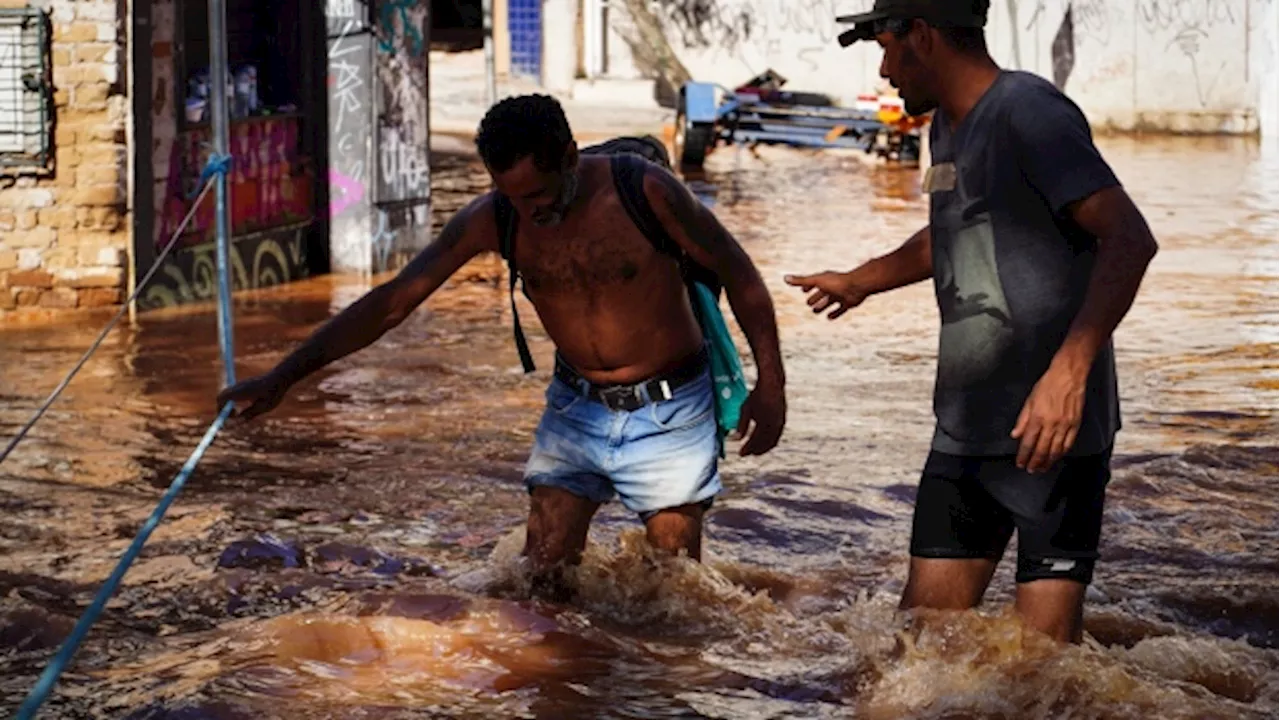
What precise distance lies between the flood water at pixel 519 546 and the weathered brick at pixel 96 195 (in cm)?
68

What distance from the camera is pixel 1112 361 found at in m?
4.81

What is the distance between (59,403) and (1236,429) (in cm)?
540

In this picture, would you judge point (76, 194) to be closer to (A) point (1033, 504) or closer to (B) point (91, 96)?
(B) point (91, 96)

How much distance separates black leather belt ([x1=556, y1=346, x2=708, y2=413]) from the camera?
5.81 m

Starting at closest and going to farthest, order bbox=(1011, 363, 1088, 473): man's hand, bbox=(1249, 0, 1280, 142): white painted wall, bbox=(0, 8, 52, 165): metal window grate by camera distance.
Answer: bbox=(1011, 363, 1088, 473): man's hand
bbox=(0, 8, 52, 165): metal window grate
bbox=(1249, 0, 1280, 142): white painted wall

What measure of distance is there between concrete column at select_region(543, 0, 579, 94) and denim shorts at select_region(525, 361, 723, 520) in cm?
2553

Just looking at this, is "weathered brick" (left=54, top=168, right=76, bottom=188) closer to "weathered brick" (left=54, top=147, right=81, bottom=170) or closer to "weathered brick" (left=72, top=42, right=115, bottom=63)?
"weathered brick" (left=54, top=147, right=81, bottom=170)

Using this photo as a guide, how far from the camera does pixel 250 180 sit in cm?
1414

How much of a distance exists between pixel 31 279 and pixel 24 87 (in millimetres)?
1115

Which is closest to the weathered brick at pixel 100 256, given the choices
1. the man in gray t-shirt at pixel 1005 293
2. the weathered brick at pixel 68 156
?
the weathered brick at pixel 68 156

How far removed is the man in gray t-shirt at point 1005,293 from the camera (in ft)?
15.2

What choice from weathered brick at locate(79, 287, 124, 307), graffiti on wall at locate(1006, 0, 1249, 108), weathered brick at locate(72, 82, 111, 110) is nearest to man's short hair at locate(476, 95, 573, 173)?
weathered brick at locate(72, 82, 111, 110)

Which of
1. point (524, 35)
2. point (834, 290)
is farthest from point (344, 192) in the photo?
point (524, 35)

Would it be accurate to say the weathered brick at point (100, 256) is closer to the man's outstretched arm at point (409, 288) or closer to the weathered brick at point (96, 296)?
the weathered brick at point (96, 296)
